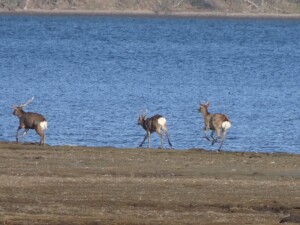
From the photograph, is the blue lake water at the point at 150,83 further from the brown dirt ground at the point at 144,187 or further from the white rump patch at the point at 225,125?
the brown dirt ground at the point at 144,187

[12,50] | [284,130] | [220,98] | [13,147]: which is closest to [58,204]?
[13,147]

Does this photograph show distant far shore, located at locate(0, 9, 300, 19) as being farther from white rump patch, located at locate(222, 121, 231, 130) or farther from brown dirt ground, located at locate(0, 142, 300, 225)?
brown dirt ground, located at locate(0, 142, 300, 225)

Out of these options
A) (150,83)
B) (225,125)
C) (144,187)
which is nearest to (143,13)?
(150,83)

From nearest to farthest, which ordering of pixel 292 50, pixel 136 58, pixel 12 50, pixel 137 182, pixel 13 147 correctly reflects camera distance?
pixel 137 182 → pixel 13 147 → pixel 136 58 → pixel 12 50 → pixel 292 50

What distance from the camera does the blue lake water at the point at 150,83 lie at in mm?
34812

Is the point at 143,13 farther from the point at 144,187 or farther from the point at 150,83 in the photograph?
the point at 144,187

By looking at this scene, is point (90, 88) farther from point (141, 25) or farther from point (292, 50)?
point (141, 25)

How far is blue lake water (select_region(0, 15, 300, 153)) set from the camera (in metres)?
34.8

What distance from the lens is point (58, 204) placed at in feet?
56.0

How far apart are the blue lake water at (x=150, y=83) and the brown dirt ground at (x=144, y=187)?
727 cm

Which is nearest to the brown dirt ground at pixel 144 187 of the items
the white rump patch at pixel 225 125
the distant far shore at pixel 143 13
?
the white rump patch at pixel 225 125

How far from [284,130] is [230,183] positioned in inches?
647

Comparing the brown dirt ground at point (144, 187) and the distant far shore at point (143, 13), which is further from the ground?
the distant far shore at point (143, 13)

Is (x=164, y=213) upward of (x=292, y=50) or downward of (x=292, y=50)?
downward
